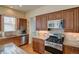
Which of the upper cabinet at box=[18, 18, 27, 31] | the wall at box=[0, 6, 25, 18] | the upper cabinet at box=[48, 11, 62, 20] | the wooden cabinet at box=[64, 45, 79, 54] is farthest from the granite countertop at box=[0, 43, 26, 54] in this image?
the upper cabinet at box=[18, 18, 27, 31]

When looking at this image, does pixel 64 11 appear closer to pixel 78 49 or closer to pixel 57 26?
pixel 57 26

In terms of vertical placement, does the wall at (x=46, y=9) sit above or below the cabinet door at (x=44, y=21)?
above

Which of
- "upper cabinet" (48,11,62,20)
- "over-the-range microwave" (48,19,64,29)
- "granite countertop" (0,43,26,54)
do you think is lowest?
"granite countertop" (0,43,26,54)

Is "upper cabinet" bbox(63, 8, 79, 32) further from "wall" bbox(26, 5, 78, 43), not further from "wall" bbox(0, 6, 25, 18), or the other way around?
"wall" bbox(0, 6, 25, 18)

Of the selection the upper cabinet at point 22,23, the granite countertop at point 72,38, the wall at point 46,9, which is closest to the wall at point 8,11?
the upper cabinet at point 22,23

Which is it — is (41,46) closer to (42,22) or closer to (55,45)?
(55,45)

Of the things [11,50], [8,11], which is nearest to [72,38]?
[11,50]

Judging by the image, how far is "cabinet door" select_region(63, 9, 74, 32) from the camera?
8.84 ft

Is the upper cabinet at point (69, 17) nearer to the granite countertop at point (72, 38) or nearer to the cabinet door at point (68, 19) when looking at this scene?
the cabinet door at point (68, 19)

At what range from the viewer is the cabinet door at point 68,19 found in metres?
2.70

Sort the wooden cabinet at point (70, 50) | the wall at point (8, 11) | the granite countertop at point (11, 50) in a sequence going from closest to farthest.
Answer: the granite countertop at point (11, 50) → the wooden cabinet at point (70, 50) → the wall at point (8, 11)

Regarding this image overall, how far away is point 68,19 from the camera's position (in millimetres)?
2779

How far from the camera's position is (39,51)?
359cm
